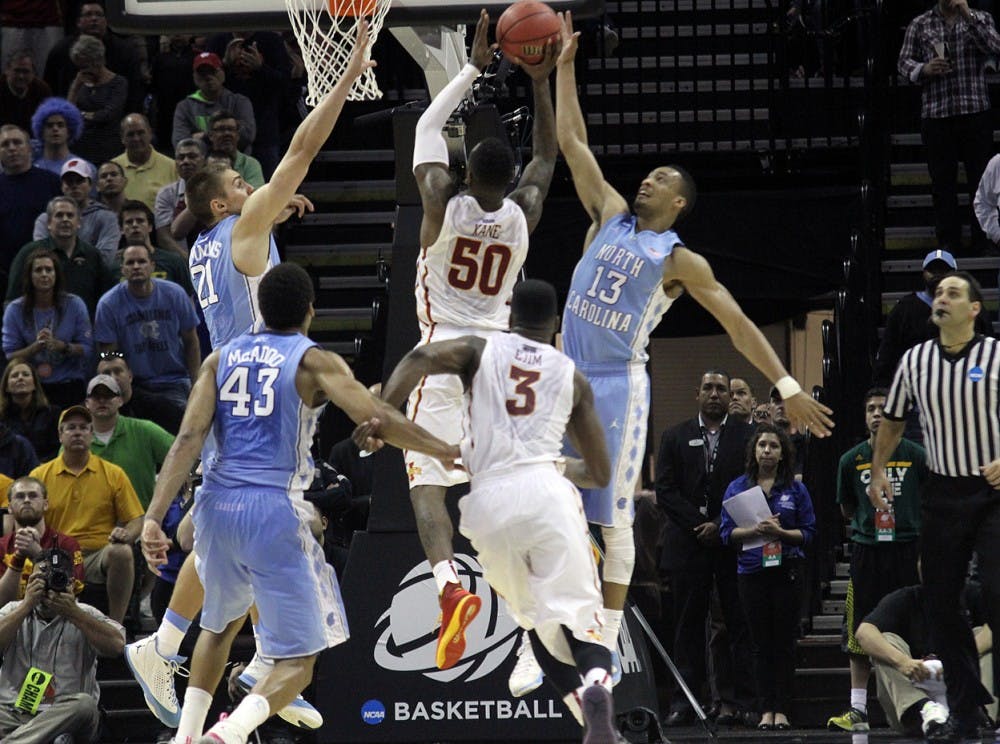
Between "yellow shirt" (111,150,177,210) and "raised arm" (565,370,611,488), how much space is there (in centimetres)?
822

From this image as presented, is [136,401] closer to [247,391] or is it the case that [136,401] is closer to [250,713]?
[247,391]

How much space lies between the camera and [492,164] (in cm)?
894

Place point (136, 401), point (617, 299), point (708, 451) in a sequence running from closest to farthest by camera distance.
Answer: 1. point (617, 299)
2. point (708, 451)
3. point (136, 401)

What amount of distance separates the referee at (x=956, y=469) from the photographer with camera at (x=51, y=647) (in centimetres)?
488

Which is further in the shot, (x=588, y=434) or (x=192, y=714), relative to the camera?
(x=192, y=714)

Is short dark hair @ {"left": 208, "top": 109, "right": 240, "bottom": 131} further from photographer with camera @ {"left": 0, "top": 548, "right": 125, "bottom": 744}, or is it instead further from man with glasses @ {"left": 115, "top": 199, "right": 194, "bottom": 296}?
photographer with camera @ {"left": 0, "top": 548, "right": 125, "bottom": 744}

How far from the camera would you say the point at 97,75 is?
650 inches

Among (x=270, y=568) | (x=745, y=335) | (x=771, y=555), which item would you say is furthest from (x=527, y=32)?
(x=771, y=555)

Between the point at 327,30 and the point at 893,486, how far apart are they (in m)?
5.04

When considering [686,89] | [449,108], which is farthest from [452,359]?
[686,89]

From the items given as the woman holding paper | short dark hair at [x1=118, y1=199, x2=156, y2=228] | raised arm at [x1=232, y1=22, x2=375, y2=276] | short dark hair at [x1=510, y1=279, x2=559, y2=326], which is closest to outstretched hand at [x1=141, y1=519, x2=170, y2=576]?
raised arm at [x1=232, y1=22, x2=375, y2=276]

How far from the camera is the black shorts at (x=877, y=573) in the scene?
12344 mm

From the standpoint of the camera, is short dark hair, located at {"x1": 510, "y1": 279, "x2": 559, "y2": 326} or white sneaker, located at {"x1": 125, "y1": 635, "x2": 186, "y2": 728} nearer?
short dark hair, located at {"x1": 510, "y1": 279, "x2": 559, "y2": 326}

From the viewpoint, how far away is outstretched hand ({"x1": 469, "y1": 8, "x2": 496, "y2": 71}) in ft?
29.6
